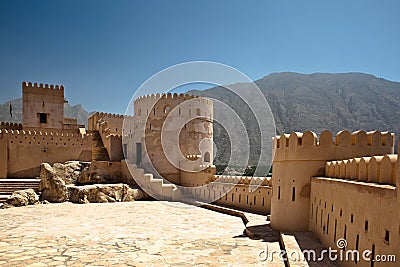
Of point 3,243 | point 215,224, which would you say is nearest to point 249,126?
point 215,224

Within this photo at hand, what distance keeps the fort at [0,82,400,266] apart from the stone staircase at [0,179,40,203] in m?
1.68

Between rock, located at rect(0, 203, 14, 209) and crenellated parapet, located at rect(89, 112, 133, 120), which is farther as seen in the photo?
crenellated parapet, located at rect(89, 112, 133, 120)

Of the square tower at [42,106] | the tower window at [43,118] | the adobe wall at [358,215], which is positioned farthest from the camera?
the tower window at [43,118]

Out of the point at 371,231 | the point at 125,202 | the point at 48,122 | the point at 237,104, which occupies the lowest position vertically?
the point at 125,202

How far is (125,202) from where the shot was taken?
17.8 metres

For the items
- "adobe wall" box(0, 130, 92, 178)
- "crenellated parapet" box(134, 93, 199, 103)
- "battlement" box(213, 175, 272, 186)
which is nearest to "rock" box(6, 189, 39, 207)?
"adobe wall" box(0, 130, 92, 178)

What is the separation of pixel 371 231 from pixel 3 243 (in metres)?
9.68

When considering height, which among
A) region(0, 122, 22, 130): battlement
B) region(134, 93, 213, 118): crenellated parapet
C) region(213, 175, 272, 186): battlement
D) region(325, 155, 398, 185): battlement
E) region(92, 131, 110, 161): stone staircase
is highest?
region(134, 93, 213, 118): crenellated parapet

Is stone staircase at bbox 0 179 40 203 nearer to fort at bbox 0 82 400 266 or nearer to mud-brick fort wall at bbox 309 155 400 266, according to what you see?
fort at bbox 0 82 400 266

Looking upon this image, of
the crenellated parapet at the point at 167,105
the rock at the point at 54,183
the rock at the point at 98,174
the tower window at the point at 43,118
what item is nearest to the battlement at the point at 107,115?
the tower window at the point at 43,118

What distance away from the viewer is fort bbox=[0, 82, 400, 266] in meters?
5.14

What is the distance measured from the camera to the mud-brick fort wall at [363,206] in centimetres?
421

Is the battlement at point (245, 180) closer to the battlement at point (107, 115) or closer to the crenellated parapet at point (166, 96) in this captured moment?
the crenellated parapet at point (166, 96)

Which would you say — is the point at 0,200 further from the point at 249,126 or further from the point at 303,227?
the point at 249,126
